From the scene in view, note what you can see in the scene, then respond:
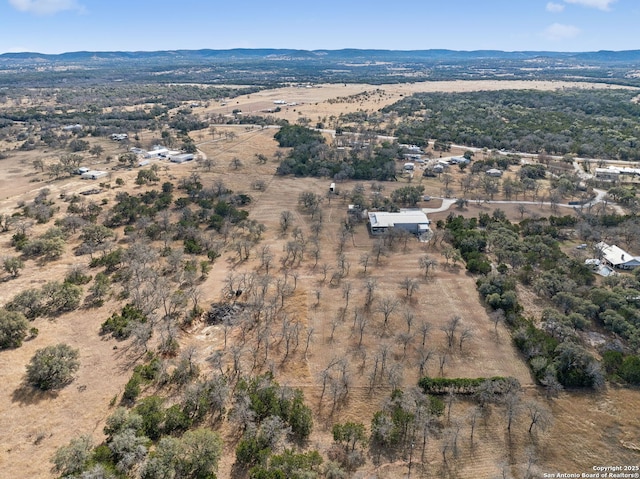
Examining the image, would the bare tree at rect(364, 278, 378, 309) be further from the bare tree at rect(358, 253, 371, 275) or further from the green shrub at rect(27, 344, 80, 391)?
the green shrub at rect(27, 344, 80, 391)

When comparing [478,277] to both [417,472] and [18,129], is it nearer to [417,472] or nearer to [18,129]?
[417,472]

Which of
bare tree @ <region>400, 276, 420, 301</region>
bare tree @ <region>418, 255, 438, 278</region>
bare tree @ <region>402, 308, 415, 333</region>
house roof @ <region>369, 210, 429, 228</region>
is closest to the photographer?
bare tree @ <region>402, 308, 415, 333</region>

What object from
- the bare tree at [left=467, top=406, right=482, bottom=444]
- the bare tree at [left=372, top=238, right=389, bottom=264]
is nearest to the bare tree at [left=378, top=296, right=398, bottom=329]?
the bare tree at [left=372, top=238, right=389, bottom=264]

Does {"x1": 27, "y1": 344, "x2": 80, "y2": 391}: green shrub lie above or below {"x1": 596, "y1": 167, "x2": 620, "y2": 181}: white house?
below

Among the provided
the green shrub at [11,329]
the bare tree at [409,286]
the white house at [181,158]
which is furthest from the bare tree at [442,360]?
the white house at [181,158]

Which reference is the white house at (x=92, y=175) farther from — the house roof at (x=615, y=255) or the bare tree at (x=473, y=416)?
the house roof at (x=615, y=255)
